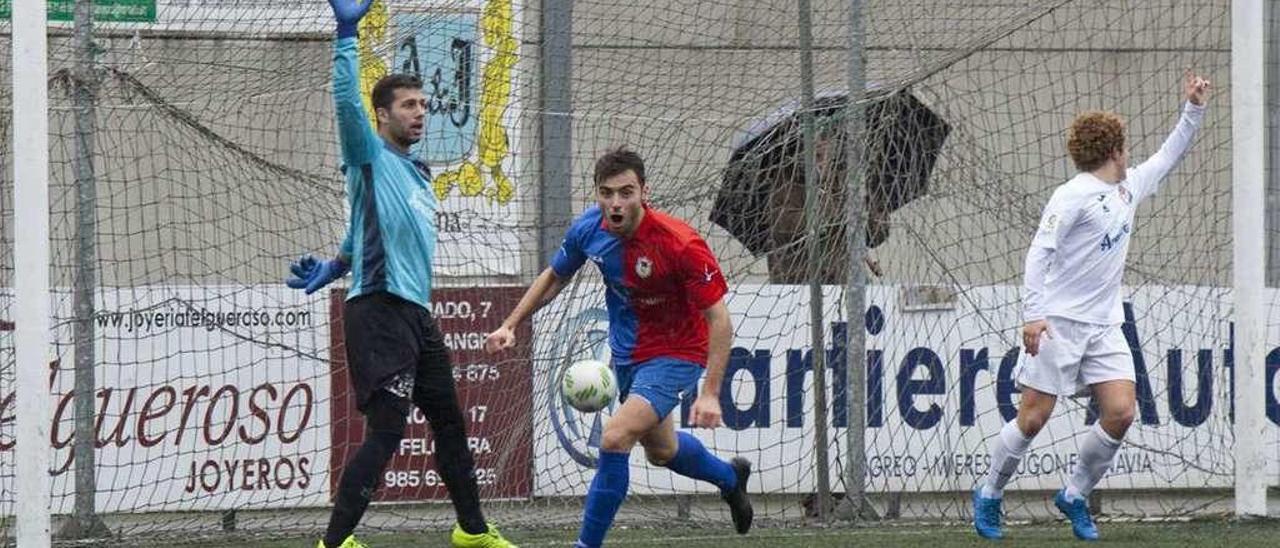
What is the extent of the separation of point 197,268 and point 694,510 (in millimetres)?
2903

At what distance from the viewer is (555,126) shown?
10.8 meters

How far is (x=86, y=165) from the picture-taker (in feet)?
31.3

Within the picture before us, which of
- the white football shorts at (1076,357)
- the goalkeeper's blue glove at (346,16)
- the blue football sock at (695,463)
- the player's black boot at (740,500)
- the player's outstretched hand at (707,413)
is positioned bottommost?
the player's black boot at (740,500)

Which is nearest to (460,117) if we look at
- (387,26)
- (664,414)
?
(387,26)

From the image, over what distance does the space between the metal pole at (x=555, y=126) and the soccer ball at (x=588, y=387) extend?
291 cm

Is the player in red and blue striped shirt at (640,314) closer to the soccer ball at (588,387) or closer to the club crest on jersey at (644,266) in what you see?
the club crest on jersey at (644,266)

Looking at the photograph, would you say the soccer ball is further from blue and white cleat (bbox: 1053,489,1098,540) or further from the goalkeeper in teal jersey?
blue and white cleat (bbox: 1053,489,1098,540)

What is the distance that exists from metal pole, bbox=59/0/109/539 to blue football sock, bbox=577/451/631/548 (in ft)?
9.96

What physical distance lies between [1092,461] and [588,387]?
2.32m

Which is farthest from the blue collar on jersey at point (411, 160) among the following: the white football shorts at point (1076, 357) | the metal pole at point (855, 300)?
the metal pole at point (855, 300)

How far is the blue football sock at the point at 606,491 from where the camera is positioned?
24.9ft

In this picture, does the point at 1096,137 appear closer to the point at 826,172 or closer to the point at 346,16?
the point at 826,172

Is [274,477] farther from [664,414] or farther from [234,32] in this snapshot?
[664,414]

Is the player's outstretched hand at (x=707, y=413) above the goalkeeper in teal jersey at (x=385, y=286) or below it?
below
